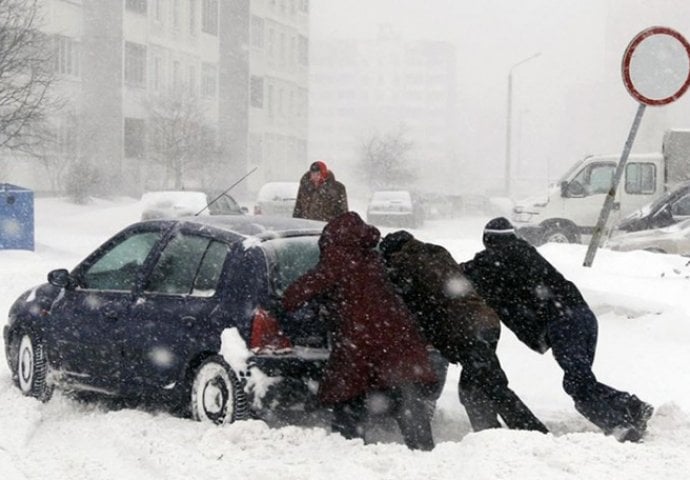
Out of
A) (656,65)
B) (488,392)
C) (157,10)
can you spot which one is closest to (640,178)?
(656,65)

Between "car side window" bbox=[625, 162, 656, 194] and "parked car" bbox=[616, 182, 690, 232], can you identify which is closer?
"parked car" bbox=[616, 182, 690, 232]

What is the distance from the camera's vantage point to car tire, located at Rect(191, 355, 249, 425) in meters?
6.81

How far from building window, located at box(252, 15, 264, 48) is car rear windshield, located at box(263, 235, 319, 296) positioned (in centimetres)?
6481

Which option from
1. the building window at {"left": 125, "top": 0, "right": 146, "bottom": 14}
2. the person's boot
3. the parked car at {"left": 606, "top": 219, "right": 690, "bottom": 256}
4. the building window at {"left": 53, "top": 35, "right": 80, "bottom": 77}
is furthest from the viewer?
the building window at {"left": 125, "top": 0, "right": 146, "bottom": 14}

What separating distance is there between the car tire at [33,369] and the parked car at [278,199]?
2394cm

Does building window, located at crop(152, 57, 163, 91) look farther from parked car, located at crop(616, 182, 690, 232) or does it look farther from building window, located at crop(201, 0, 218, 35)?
parked car, located at crop(616, 182, 690, 232)

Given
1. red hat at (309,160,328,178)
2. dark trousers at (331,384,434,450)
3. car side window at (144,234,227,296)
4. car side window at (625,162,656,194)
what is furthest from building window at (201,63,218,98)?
dark trousers at (331,384,434,450)

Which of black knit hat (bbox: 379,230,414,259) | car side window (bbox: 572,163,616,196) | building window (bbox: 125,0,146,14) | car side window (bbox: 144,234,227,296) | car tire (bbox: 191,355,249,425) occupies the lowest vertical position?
car tire (bbox: 191,355,249,425)

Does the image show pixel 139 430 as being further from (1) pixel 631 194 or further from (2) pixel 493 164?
(2) pixel 493 164

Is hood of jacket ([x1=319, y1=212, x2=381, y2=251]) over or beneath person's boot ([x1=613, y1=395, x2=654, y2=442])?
over

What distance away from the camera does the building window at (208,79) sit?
64312 mm

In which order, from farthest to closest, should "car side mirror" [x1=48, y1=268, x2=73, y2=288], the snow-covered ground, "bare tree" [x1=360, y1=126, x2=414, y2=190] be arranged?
"bare tree" [x1=360, y1=126, x2=414, y2=190] → "car side mirror" [x1=48, y1=268, x2=73, y2=288] → the snow-covered ground

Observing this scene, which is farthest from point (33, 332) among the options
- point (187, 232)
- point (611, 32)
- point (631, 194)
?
point (611, 32)

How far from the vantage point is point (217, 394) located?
7008mm
